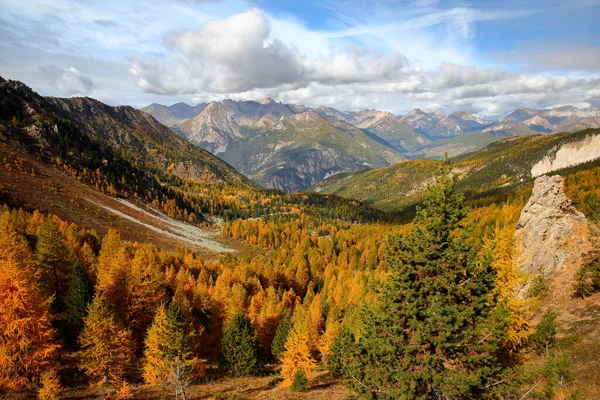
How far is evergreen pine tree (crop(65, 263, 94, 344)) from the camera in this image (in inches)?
1747

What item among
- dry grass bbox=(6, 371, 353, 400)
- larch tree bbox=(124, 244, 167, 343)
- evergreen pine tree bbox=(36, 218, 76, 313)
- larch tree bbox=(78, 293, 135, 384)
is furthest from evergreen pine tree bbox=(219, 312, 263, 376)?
evergreen pine tree bbox=(36, 218, 76, 313)

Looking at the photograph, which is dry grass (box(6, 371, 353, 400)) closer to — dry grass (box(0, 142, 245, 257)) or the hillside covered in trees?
the hillside covered in trees

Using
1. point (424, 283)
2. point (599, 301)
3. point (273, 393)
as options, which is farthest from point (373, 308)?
point (599, 301)

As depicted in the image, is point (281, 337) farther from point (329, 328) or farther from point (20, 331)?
point (20, 331)

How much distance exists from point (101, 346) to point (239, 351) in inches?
777

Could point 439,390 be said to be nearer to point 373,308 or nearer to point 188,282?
point 373,308

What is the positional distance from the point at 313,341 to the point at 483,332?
46.9 m

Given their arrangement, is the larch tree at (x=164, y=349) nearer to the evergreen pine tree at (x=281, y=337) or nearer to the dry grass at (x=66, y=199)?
the evergreen pine tree at (x=281, y=337)

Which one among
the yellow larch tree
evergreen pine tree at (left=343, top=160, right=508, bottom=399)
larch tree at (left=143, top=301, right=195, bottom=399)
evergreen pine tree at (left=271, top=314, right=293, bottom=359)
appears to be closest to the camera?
evergreen pine tree at (left=343, top=160, right=508, bottom=399)

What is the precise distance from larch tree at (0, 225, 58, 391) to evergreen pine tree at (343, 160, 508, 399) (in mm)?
28157

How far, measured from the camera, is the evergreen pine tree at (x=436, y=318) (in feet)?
53.7

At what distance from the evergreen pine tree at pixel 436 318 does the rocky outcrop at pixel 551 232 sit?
39.8 meters

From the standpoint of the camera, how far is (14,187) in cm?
12850

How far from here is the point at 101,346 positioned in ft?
112
